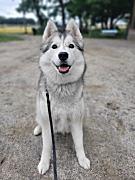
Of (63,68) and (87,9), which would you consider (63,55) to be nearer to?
(63,68)

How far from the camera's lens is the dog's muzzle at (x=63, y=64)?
1892 mm

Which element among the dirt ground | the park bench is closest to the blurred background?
the park bench

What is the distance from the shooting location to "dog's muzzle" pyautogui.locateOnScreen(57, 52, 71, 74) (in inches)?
74.5

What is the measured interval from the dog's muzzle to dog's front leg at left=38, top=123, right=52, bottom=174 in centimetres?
83

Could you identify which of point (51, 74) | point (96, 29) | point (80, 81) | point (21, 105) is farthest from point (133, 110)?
point (96, 29)

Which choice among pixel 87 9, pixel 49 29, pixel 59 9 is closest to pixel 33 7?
pixel 59 9

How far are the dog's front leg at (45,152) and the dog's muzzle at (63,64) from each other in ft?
2.73

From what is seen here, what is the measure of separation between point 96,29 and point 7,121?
19340 millimetres

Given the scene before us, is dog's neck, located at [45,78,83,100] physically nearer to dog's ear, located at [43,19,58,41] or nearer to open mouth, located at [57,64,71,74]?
open mouth, located at [57,64,71,74]

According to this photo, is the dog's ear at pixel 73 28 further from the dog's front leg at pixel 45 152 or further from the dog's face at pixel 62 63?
the dog's front leg at pixel 45 152

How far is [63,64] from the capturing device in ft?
6.44

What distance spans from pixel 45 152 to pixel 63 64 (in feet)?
4.49

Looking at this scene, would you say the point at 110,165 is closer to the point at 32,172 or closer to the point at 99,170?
the point at 99,170

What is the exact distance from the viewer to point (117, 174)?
2.06 m
